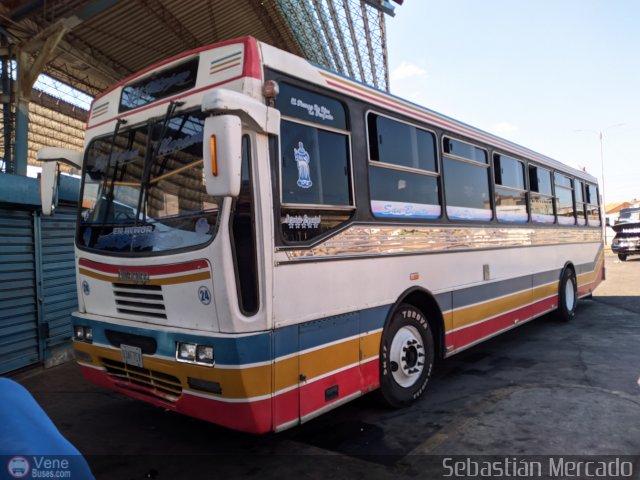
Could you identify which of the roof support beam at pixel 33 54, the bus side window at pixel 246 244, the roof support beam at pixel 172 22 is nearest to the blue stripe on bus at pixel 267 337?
the bus side window at pixel 246 244

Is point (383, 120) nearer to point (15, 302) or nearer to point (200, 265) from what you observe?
point (200, 265)

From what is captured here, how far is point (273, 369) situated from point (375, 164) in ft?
7.05

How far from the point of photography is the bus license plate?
3559 millimetres

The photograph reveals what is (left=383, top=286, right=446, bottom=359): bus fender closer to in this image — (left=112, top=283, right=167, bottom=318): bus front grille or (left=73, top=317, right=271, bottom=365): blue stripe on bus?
(left=73, top=317, right=271, bottom=365): blue stripe on bus

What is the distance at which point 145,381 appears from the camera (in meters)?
3.64

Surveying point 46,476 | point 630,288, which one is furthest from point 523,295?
point 630,288

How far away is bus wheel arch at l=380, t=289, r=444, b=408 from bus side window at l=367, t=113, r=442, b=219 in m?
0.87

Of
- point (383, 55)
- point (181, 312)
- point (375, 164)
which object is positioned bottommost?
point (181, 312)

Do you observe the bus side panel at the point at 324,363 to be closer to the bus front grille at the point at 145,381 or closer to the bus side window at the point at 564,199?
the bus front grille at the point at 145,381

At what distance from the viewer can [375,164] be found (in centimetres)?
435

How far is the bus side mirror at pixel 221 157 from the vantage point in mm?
2770

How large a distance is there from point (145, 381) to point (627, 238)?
26.5 meters

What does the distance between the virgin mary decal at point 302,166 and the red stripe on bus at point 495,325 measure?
8.76 ft

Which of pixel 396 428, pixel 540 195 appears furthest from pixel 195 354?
pixel 540 195
